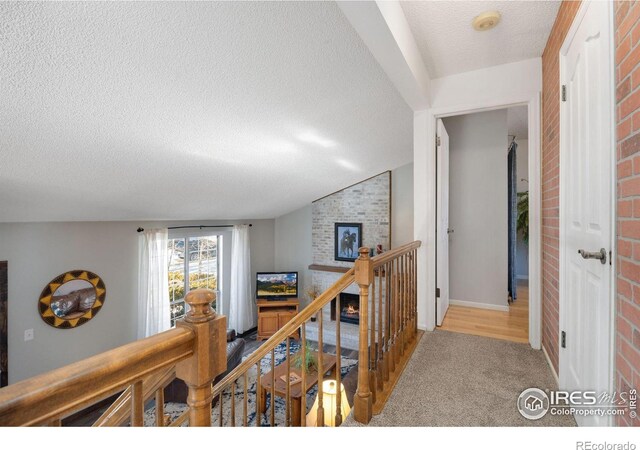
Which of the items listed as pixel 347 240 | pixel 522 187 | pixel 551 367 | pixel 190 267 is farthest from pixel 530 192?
pixel 190 267

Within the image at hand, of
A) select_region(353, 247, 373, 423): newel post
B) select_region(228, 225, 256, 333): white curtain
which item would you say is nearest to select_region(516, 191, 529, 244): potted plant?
select_region(353, 247, 373, 423): newel post

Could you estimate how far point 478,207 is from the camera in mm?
3602

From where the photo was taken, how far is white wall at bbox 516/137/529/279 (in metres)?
5.34

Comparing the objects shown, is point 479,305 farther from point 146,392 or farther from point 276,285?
point 276,285

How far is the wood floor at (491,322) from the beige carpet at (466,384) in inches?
7.3

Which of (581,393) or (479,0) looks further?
(479,0)

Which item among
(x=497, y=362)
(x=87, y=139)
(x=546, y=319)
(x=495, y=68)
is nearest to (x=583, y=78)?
(x=495, y=68)

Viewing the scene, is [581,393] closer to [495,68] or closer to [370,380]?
[370,380]

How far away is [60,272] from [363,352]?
4338mm

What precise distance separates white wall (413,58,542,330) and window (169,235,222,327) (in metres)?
4.48

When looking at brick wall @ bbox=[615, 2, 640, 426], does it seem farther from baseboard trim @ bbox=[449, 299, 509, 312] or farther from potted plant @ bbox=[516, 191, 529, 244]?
potted plant @ bbox=[516, 191, 529, 244]

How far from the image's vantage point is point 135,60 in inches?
79.0

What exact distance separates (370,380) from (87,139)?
2778 millimetres

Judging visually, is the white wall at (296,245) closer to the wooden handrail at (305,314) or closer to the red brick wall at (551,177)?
the red brick wall at (551,177)
